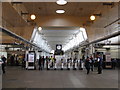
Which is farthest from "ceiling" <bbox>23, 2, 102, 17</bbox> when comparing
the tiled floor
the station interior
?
the tiled floor

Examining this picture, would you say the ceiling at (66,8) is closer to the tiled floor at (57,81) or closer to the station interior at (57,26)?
the station interior at (57,26)

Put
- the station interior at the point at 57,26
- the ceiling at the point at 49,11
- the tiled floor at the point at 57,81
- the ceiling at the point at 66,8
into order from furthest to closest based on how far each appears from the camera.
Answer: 1. the ceiling at the point at 66,8
2. the ceiling at the point at 49,11
3. the station interior at the point at 57,26
4. the tiled floor at the point at 57,81

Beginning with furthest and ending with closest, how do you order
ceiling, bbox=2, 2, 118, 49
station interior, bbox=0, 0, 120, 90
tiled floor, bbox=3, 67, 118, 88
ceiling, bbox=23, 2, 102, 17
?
1. ceiling, bbox=23, 2, 102, 17
2. ceiling, bbox=2, 2, 118, 49
3. station interior, bbox=0, 0, 120, 90
4. tiled floor, bbox=3, 67, 118, 88

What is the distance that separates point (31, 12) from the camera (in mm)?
20641

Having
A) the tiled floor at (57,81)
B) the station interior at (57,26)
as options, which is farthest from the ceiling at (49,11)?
the tiled floor at (57,81)

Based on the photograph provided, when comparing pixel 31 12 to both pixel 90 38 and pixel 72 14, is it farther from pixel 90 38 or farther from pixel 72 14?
pixel 90 38

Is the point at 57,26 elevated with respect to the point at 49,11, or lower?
lower

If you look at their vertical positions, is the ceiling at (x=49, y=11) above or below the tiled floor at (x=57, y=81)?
above

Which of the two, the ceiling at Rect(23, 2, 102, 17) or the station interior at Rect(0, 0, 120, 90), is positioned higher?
the ceiling at Rect(23, 2, 102, 17)

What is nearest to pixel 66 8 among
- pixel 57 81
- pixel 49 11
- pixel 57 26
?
pixel 49 11

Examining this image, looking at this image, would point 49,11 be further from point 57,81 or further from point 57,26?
point 57,81

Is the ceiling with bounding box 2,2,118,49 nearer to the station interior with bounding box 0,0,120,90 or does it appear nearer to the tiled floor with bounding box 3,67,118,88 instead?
the station interior with bounding box 0,0,120,90

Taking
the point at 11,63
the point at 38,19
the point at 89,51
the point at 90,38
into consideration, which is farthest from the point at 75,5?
→ the point at 11,63

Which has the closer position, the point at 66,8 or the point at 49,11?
the point at 66,8
